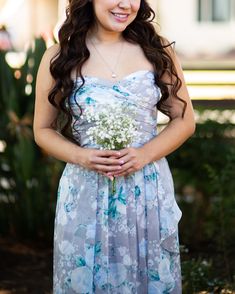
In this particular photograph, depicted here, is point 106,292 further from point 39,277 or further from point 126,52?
point 39,277

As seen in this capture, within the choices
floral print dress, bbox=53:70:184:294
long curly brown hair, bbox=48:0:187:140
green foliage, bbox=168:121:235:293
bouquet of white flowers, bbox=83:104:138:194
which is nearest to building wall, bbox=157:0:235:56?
green foliage, bbox=168:121:235:293

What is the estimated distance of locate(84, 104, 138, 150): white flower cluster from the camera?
11.3 ft

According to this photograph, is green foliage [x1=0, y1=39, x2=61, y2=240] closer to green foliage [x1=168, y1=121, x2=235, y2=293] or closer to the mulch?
the mulch

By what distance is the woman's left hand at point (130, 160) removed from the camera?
3467 millimetres

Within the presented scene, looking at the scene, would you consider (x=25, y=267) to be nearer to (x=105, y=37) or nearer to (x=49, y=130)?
(x=49, y=130)

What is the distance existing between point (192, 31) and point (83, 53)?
16879mm

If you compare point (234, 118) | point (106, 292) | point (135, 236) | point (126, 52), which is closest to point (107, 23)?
point (126, 52)

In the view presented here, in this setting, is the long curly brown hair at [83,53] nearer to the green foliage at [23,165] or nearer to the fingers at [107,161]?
the fingers at [107,161]

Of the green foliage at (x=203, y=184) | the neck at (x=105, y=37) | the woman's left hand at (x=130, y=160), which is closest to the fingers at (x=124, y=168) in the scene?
the woman's left hand at (x=130, y=160)

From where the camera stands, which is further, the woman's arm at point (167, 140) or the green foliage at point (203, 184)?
the green foliage at point (203, 184)

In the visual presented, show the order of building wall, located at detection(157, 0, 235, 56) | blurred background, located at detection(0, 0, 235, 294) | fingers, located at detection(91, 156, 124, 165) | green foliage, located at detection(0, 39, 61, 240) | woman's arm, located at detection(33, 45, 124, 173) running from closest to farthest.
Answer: fingers, located at detection(91, 156, 124, 165) → woman's arm, located at detection(33, 45, 124, 173) → blurred background, located at detection(0, 0, 235, 294) → green foliage, located at detection(0, 39, 61, 240) → building wall, located at detection(157, 0, 235, 56)

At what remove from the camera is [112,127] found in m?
3.44

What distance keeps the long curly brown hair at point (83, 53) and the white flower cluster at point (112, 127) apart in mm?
187

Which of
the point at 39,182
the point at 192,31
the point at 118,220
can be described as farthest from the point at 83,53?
the point at 192,31
